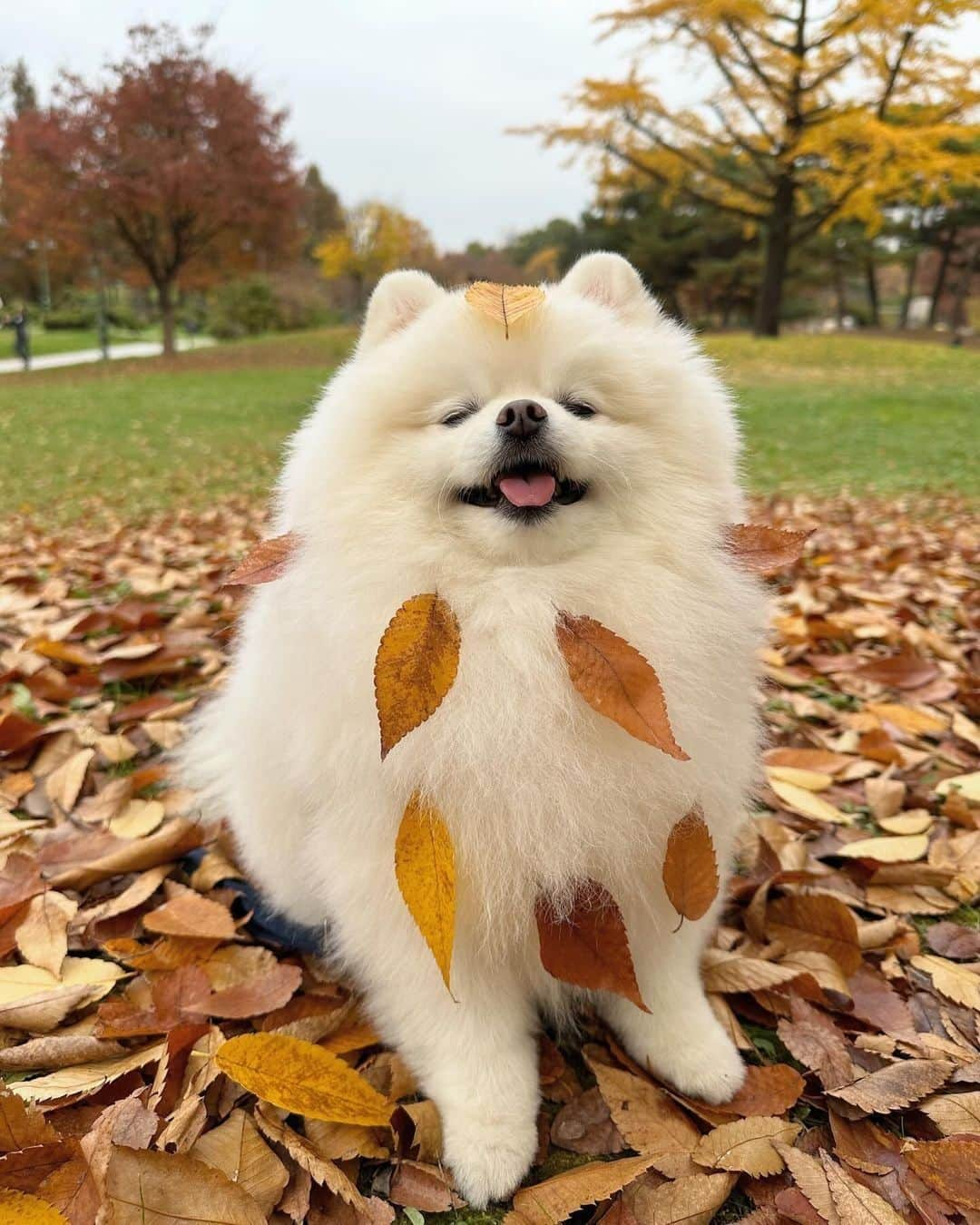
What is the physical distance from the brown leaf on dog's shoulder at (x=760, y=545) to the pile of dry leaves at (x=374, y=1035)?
874 millimetres

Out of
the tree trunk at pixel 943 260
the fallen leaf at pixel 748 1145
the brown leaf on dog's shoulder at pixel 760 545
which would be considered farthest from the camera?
the tree trunk at pixel 943 260

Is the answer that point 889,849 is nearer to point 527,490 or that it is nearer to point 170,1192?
point 527,490

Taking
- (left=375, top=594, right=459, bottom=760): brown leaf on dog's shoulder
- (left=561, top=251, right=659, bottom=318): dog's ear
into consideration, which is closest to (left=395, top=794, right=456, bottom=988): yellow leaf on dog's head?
(left=375, top=594, right=459, bottom=760): brown leaf on dog's shoulder

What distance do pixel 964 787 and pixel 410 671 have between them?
2.01 metres

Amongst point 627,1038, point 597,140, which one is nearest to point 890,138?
point 597,140

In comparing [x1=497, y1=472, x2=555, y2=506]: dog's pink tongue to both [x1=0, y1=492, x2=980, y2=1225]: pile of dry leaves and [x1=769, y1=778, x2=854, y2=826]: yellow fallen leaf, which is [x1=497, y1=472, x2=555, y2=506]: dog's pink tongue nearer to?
[x1=0, y1=492, x2=980, y2=1225]: pile of dry leaves

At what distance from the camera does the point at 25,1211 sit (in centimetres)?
109

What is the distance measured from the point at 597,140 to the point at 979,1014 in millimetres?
24644

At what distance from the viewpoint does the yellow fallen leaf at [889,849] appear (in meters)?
2.08

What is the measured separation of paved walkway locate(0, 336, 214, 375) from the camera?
23719mm

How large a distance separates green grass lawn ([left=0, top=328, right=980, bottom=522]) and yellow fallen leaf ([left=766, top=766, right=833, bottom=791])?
1.28 m

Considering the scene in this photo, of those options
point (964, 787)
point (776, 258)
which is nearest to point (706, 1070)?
point (964, 787)

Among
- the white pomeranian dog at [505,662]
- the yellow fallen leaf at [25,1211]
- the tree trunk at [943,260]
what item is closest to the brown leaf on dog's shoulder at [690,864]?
the white pomeranian dog at [505,662]

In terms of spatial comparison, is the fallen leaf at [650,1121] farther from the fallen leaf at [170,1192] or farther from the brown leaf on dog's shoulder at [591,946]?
the fallen leaf at [170,1192]
